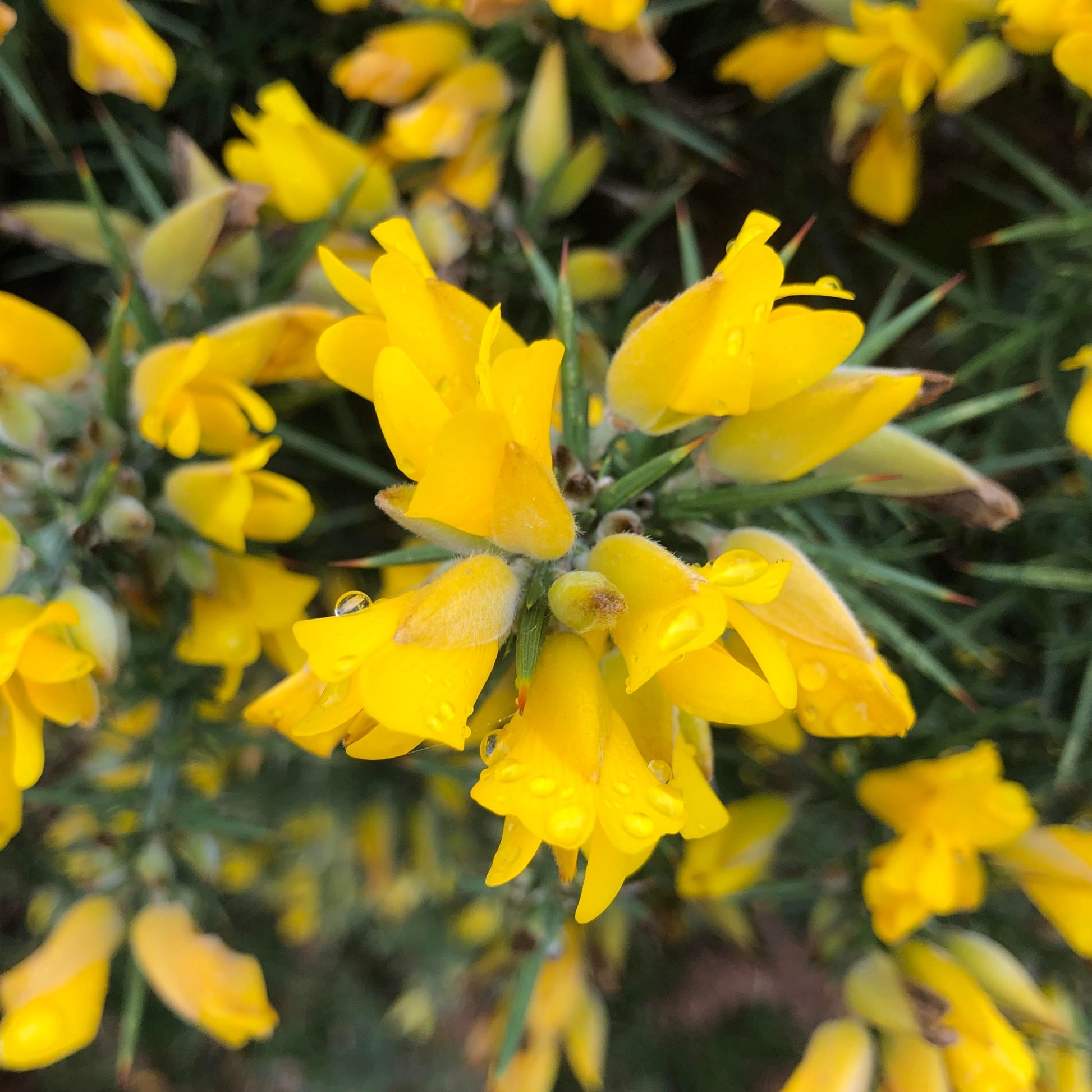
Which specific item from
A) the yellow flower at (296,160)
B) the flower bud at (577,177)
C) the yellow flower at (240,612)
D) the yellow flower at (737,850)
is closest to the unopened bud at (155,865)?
the yellow flower at (240,612)

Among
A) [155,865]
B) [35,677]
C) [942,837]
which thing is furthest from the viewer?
[155,865]

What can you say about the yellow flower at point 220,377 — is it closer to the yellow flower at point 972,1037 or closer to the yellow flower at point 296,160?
the yellow flower at point 296,160

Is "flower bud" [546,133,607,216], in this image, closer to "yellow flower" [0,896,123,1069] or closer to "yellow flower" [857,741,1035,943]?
"yellow flower" [857,741,1035,943]

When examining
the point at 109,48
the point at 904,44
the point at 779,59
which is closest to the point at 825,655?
the point at 904,44

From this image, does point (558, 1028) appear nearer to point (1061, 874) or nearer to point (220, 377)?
point (1061, 874)

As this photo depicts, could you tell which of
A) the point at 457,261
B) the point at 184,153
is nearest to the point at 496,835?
the point at 457,261

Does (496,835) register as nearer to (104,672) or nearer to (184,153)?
(104,672)
